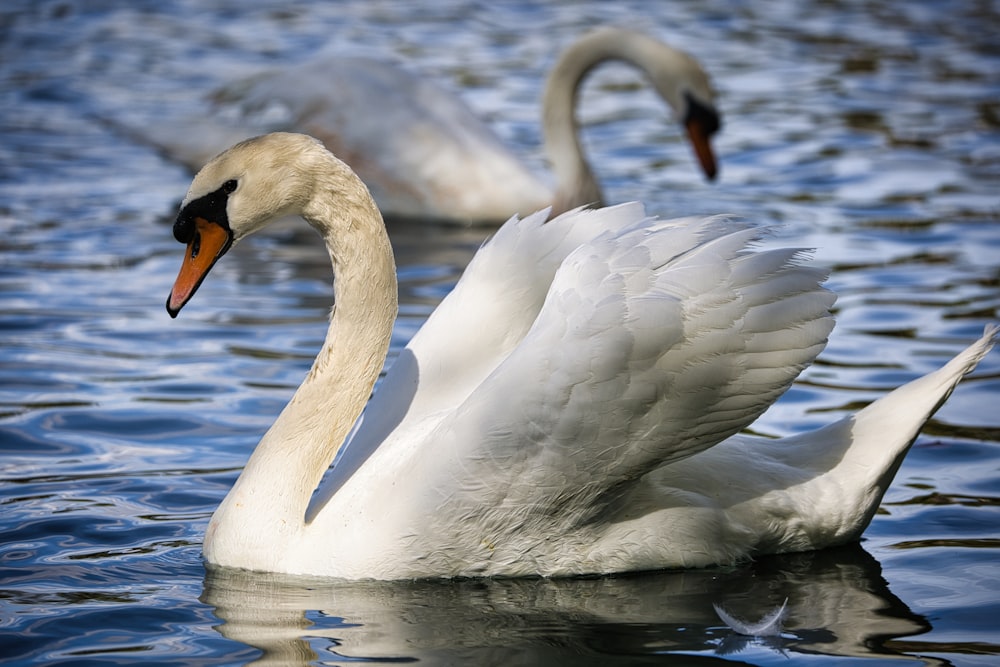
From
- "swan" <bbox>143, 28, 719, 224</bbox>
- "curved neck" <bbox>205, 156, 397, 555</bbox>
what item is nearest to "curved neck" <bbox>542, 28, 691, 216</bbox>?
"swan" <bbox>143, 28, 719, 224</bbox>

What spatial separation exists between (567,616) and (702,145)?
670cm

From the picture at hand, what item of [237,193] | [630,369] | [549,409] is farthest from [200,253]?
[630,369]

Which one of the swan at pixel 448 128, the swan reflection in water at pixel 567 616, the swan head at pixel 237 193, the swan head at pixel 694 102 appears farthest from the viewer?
the swan head at pixel 694 102

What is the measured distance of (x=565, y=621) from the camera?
15.5ft

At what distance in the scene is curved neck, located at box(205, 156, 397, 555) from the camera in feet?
16.7

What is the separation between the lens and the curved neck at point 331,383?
16.7 feet

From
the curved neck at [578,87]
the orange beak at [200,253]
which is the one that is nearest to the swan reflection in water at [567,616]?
the orange beak at [200,253]

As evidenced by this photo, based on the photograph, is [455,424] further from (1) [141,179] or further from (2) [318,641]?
(1) [141,179]

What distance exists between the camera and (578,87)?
11.0m

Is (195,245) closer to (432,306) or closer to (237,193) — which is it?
(237,193)

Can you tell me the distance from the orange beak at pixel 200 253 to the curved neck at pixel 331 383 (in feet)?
0.93

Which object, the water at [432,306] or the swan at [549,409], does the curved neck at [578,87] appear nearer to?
the water at [432,306]

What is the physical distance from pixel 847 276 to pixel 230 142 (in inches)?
189

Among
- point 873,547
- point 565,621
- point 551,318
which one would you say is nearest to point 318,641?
point 565,621
